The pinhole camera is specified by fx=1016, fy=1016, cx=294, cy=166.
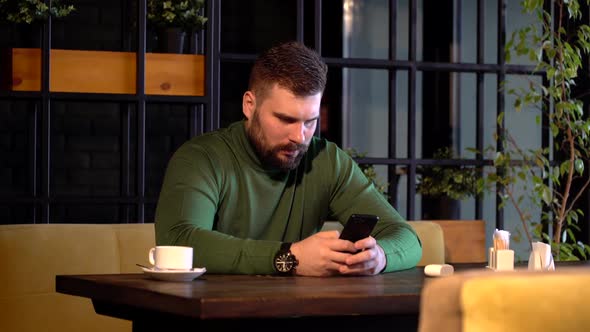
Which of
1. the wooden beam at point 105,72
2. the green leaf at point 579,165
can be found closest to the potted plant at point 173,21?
the wooden beam at point 105,72

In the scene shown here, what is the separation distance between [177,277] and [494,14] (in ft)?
13.6

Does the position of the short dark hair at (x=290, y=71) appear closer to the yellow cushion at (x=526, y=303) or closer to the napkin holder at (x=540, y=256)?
the napkin holder at (x=540, y=256)

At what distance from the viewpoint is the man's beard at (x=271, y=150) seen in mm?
2664

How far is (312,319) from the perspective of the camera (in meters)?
1.92

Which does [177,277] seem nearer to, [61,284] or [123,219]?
[61,284]

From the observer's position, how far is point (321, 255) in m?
2.22

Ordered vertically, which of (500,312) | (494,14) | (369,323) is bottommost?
(369,323)

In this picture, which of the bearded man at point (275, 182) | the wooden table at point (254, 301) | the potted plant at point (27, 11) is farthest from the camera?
the potted plant at point (27, 11)

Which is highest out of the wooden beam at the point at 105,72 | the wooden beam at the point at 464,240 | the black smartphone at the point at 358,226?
the wooden beam at the point at 105,72

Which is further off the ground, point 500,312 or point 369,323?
point 500,312

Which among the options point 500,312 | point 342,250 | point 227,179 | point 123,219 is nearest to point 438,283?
point 500,312

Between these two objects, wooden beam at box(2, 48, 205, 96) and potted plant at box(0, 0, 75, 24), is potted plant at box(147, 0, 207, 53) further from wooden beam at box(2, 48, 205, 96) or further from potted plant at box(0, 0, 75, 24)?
potted plant at box(0, 0, 75, 24)

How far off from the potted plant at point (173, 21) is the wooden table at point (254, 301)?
6.32 feet

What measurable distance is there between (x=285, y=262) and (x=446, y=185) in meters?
2.45
